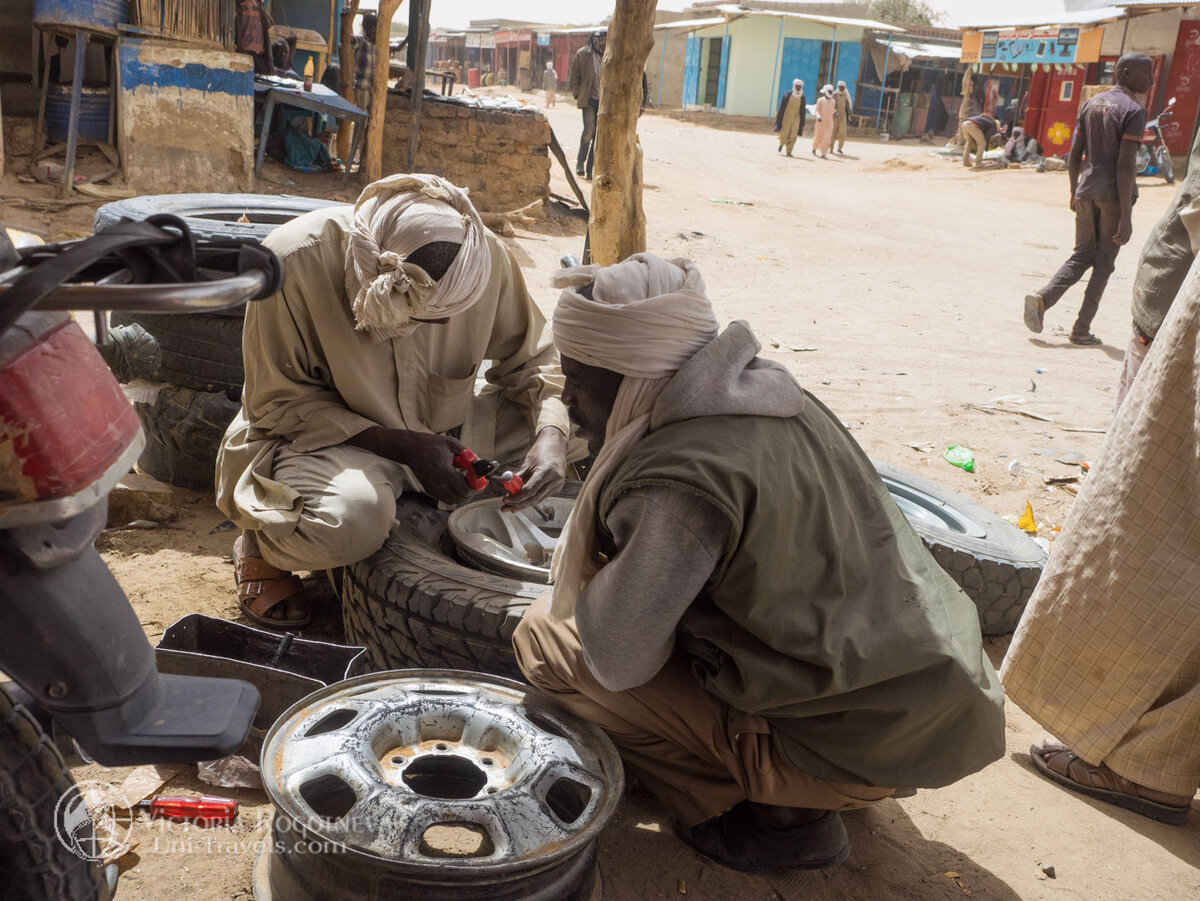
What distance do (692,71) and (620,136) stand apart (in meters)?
32.2

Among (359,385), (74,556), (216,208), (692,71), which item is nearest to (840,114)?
(692,71)

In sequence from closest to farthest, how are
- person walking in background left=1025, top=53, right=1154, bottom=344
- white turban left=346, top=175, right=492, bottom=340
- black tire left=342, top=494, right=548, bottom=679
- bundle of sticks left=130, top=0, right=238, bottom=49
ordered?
black tire left=342, top=494, right=548, bottom=679, white turban left=346, top=175, right=492, bottom=340, person walking in background left=1025, top=53, right=1154, bottom=344, bundle of sticks left=130, top=0, right=238, bottom=49

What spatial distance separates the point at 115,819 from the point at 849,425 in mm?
4722

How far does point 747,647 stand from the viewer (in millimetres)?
2109

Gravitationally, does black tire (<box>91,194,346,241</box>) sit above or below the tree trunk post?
below

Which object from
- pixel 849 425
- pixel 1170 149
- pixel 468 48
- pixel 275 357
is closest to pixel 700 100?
pixel 1170 149

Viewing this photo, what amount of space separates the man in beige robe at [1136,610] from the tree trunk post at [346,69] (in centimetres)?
1156

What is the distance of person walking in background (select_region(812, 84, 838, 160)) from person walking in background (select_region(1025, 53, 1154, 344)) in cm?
1789

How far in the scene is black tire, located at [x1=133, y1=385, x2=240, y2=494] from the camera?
415 centimetres

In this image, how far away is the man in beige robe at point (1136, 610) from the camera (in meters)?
2.66

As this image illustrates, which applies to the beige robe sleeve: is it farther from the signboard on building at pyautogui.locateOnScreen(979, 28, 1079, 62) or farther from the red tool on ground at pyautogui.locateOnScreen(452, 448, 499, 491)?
the signboard on building at pyautogui.locateOnScreen(979, 28, 1079, 62)

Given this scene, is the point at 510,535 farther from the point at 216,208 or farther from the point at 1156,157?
the point at 1156,157

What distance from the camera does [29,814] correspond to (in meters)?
1.49

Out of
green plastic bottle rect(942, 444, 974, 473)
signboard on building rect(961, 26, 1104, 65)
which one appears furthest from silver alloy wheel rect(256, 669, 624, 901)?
signboard on building rect(961, 26, 1104, 65)
